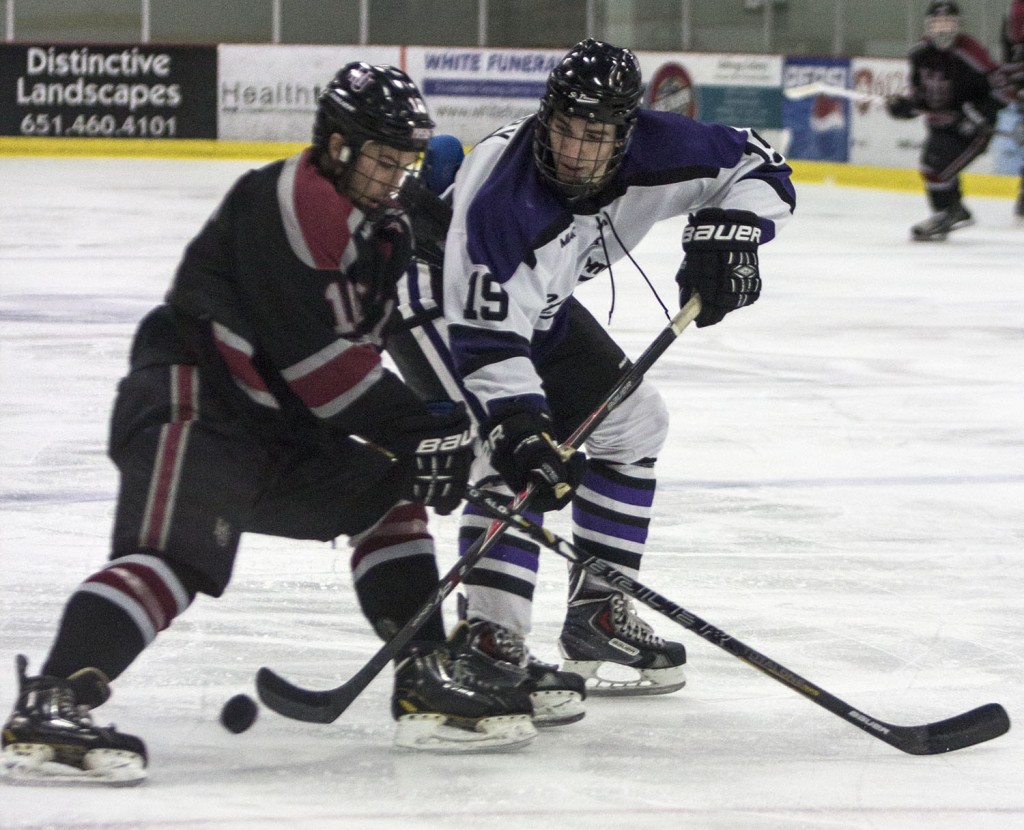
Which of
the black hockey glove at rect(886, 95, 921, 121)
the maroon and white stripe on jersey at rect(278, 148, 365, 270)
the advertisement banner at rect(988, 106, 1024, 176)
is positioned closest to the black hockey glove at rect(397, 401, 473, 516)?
the maroon and white stripe on jersey at rect(278, 148, 365, 270)

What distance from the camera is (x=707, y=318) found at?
243 centimetres

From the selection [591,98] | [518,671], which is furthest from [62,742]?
[591,98]

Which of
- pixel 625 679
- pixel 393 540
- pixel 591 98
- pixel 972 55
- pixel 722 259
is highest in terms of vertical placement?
pixel 972 55

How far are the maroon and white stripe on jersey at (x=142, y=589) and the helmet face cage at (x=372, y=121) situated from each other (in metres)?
0.50

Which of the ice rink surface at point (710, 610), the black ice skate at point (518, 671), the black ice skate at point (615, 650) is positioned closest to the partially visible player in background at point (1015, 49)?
the ice rink surface at point (710, 610)

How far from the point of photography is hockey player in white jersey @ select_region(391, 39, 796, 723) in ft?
7.10

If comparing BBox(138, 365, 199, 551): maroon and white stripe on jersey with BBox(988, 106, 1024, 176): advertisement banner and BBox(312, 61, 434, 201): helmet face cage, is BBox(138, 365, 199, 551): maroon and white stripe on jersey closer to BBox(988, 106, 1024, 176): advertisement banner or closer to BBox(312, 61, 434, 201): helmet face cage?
BBox(312, 61, 434, 201): helmet face cage

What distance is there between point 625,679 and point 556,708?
223 mm

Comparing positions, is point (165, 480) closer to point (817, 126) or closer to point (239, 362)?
point (239, 362)

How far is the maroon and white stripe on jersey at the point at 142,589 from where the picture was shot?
76.2 inches

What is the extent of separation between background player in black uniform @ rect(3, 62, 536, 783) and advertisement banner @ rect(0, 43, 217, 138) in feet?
35.1

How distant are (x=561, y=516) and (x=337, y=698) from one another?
1.27m

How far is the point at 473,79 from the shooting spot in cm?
1256

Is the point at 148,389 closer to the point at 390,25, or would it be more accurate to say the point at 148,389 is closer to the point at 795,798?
the point at 795,798
